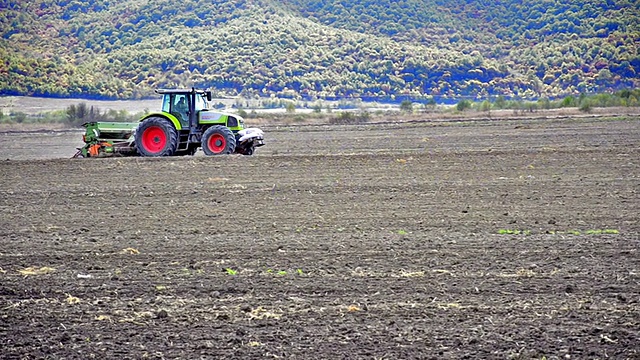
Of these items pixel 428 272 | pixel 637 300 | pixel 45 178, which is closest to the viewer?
pixel 637 300

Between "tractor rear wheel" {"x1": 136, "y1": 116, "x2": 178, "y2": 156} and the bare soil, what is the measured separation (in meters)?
2.32

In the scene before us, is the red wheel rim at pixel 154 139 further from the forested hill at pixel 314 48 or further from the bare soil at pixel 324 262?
the forested hill at pixel 314 48

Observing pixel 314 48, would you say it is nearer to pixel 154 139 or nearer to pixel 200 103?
pixel 200 103

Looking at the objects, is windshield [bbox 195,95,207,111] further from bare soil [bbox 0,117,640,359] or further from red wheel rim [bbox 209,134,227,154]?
bare soil [bbox 0,117,640,359]

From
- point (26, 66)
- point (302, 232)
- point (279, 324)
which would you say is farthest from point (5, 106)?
point (279, 324)

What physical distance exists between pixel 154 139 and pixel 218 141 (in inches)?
68.4

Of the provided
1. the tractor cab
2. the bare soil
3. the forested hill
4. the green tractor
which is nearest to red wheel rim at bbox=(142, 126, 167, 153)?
the green tractor

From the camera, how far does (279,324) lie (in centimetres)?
820

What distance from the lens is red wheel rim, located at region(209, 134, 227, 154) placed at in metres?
24.1

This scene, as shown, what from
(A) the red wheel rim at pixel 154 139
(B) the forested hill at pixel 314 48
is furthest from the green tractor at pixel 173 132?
(B) the forested hill at pixel 314 48

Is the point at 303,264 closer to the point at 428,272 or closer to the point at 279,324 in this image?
the point at 428,272

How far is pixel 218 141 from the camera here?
24.1 m

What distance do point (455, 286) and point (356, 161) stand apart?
13.5 meters

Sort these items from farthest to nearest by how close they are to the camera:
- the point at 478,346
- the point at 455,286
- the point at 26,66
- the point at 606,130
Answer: the point at 26,66 → the point at 606,130 → the point at 455,286 → the point at 478,346
